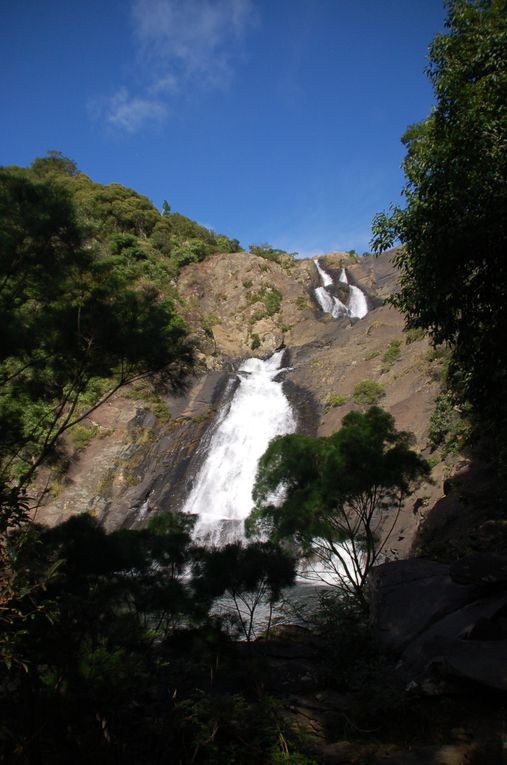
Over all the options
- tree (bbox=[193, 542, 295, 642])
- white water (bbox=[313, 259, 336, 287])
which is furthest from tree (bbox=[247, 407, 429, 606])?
white water (bbox=[313, 259, 336, 287])

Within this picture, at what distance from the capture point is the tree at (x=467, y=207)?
236 inches

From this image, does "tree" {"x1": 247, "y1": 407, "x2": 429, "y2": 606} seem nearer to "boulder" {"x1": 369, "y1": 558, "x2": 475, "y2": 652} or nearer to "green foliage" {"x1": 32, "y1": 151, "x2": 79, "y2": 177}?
"boulder" {"x1": 369, "y1": 558, "x2": 475, "y2": 652}

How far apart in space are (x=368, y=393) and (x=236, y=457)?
326 inches

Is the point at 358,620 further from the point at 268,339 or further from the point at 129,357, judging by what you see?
the point at 268,339

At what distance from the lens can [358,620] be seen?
9188mm

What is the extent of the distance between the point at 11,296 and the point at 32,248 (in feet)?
3.09

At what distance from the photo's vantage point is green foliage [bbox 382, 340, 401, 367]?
2758 cm

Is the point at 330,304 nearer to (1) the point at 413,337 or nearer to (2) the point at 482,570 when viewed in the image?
(1) the point at 413,337

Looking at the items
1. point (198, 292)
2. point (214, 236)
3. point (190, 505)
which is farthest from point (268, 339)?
point (214, 236)

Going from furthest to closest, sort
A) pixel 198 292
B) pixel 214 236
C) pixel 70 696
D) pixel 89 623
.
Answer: pixel 214 236
pixel 198 292
pixel 89 623
pixel 70 696

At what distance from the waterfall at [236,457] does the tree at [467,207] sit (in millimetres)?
14904

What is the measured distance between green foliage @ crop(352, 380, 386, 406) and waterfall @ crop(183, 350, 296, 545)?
13.6ft

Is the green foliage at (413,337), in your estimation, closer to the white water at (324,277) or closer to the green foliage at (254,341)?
the green foliage at (254,341)

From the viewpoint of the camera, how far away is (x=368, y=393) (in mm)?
25266
